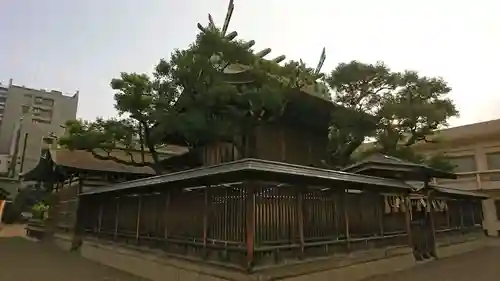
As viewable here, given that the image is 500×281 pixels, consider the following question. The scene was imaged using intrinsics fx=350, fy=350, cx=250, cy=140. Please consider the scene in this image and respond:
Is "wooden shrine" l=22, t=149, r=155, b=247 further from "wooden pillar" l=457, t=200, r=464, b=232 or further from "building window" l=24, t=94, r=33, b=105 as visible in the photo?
"building window" l=24, t=94, r=33, b=105

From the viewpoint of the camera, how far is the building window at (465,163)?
23969mm

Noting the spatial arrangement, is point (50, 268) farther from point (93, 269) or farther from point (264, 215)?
point (264, 215)

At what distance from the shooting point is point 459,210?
15.9 metres

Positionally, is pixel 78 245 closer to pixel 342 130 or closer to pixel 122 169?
pixel 122 169

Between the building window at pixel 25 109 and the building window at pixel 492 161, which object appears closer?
the building window at pixel 492 161

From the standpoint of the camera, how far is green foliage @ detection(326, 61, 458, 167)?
15.2 metres

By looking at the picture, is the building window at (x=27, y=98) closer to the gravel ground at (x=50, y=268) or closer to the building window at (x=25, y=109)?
the building window at (x=25, y=109)

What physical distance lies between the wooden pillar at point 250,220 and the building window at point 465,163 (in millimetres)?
22458

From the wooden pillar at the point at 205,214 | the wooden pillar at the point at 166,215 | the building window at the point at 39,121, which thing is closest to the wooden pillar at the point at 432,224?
the wooden pillar at the point at 205,214

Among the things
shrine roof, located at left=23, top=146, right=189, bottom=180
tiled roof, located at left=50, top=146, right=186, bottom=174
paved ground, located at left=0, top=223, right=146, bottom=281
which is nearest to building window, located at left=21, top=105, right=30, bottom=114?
shrine roof, located at left=23, top=146, right=189, bottom=180

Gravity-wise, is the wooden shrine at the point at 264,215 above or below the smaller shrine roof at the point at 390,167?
below

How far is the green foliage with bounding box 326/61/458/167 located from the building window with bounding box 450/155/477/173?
9.60m

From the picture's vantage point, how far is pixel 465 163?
24438 mm

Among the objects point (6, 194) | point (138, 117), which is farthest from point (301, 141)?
point (6, 194)
